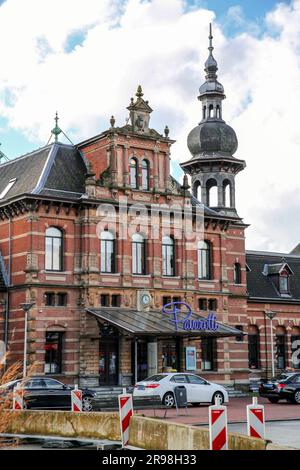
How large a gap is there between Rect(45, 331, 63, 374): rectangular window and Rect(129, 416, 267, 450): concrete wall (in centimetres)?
2450

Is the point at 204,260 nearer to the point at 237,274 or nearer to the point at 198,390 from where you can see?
the point at 237,274

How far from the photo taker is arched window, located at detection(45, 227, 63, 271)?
40.7 m

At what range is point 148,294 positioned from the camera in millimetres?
43156

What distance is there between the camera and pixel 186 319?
137 ft

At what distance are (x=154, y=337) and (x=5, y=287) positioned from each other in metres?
8.37

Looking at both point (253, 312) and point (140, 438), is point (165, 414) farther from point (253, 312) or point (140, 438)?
point (253, 312)

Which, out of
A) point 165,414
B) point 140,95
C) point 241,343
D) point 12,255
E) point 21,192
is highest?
point 140,95

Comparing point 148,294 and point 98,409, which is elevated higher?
point 148,294

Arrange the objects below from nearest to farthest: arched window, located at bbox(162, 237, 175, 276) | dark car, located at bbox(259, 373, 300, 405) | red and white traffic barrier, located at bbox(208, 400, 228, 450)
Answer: red and white traffic barrier, located at bbox(208, 400, 228, 450) → dark car, located at bbox(259, 373, 300, 405) → arched window, located at bbox(162, 237, 175, 276)

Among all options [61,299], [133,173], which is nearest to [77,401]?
[61,299]

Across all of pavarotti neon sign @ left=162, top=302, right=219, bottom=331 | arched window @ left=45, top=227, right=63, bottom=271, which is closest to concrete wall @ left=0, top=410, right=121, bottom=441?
pavarotti neon sign @ left=162, top=302, right=219, bottom=331

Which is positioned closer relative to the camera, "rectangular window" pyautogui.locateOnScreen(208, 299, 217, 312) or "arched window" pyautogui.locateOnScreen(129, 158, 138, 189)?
"arched window" pyautogui.locateOnScreen(129, 158, 138, 189)

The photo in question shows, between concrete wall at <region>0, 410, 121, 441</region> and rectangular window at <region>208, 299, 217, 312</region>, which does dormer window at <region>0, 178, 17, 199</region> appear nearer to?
rectangular window at <region>208, 299, 217, 312</region>

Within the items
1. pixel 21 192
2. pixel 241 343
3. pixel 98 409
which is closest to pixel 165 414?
→ pixel 98 409
